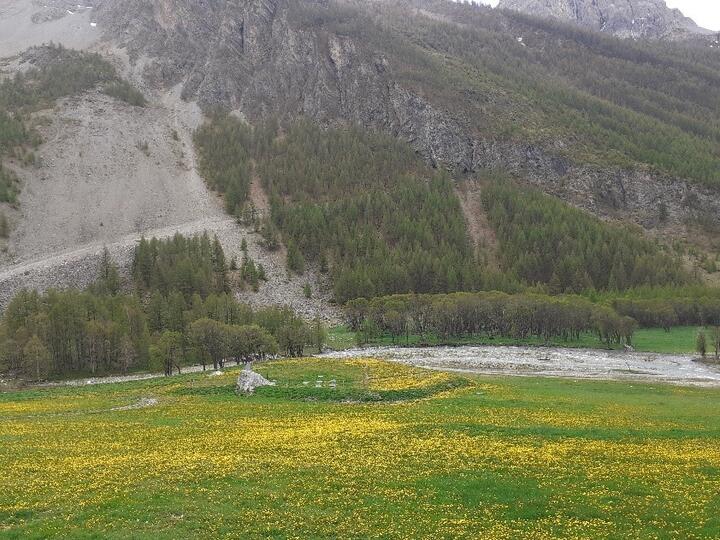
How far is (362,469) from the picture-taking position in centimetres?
2570

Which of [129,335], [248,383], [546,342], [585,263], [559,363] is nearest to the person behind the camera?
[248,383]

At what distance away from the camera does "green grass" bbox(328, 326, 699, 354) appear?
123494 millimetres

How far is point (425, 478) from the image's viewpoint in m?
24.3

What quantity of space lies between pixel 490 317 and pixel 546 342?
1491 cm

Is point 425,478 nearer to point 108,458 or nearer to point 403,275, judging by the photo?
point 108,458

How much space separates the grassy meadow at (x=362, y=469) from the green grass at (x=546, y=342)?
7800cm

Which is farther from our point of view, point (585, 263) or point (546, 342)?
point (585, 263)

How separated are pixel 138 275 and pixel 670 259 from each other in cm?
16976

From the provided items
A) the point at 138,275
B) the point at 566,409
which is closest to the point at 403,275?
the point at 138,275

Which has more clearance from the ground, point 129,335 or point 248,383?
point 129,335

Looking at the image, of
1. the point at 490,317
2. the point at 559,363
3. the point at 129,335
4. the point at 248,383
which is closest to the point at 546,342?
the point at 490,317

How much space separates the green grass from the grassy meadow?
7800 centimetres

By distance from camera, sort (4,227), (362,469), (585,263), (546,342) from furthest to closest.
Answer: (585,263), (4,227), (546,342), (362,469)

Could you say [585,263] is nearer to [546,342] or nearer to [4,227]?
[546,342]
